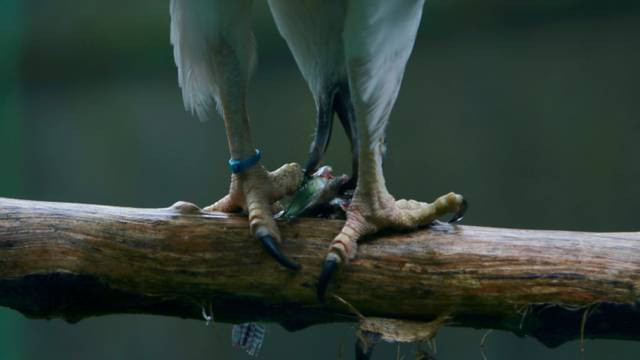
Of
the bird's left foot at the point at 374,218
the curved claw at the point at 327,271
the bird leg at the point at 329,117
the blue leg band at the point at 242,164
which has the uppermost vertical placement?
the bird leg at the point at 329,117

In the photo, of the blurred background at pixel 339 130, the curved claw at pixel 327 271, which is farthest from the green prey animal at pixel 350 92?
the blurred background at pixel 339 130

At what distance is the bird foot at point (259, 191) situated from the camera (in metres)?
2.00

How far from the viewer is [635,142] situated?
4152 millimetres

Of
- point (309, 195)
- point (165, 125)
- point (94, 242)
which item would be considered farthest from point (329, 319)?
point (165, 125)

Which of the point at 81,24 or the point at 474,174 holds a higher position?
the point at 81,24

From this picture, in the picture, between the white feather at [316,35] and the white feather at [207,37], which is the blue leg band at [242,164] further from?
the white feather at [316,35]

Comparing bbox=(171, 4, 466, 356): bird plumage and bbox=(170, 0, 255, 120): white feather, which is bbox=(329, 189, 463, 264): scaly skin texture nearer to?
bbox=(171, 4, 466, 356): bird plumage

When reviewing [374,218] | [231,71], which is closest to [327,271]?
[374,218]

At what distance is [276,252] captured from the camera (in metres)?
1.89

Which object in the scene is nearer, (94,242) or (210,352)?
(94,242)

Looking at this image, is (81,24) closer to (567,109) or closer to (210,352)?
(210,352)

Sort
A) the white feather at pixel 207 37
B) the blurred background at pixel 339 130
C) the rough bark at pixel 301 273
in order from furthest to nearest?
1. the blurred background at pixel 339 130
2. the white feather at pixel 207 37
3. the rough bark at pixel 301 273

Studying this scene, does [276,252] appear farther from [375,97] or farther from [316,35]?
[316,35]

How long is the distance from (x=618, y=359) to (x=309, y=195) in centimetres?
271
